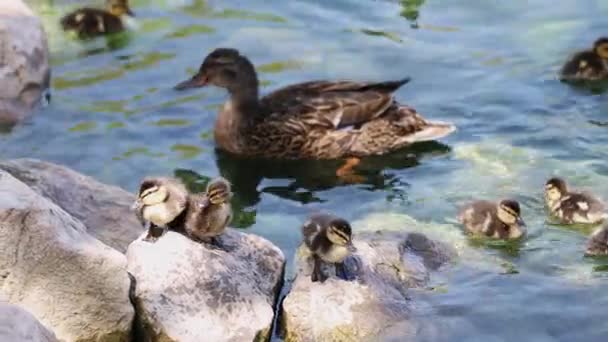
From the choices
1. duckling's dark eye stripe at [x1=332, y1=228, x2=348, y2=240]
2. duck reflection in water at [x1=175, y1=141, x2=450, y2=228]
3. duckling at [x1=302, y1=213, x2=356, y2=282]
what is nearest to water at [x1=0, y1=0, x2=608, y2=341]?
duck reflection in water at [x1=175, y1=141, x2=450, y2=228]

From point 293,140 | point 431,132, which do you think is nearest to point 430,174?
point 431,132

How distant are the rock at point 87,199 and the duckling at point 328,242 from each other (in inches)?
47.5

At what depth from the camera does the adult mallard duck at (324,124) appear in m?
9.85

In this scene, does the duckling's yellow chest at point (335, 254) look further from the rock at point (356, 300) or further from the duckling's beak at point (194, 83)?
the duckling's beak at point (194, 83)

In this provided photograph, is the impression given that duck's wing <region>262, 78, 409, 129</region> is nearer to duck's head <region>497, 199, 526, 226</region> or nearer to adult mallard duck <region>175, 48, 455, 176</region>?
adult mallard duck <region>175, 48, 455, 176</region>

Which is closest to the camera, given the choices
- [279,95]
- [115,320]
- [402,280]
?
[115,320]

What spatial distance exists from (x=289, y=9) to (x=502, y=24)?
1.87 metres

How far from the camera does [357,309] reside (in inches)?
274

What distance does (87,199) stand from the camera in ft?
26.2

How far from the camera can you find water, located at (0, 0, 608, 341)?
7586mm

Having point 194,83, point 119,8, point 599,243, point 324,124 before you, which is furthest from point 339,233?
point 119,8

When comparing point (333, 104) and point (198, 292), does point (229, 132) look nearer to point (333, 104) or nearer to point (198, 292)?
point (333, 104)

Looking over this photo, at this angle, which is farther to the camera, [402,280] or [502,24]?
[502,24]

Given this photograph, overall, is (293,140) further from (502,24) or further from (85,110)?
(502,24)
